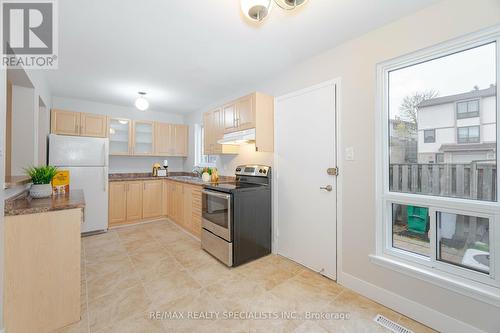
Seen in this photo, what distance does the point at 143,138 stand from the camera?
15.5ft

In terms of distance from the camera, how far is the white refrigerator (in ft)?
11.1

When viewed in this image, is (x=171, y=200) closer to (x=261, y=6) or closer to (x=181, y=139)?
(x=181, y=139)

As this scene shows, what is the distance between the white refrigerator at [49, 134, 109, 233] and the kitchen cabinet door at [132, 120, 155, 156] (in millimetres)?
827

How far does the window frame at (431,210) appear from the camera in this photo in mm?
1418

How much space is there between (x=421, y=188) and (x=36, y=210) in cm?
294

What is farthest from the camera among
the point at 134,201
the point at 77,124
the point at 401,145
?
the point at 134,201

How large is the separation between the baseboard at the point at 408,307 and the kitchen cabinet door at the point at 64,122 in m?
4.76

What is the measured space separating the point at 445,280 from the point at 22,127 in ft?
14.2

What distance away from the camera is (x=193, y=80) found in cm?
316

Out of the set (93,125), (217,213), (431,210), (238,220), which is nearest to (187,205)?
(217,213)

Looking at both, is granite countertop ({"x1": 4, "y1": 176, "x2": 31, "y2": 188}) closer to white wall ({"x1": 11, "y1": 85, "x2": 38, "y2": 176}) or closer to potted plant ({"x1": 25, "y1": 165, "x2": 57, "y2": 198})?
potted plant ({"x1": 25, "y1": 165, "x2": 57, "y2": 198})

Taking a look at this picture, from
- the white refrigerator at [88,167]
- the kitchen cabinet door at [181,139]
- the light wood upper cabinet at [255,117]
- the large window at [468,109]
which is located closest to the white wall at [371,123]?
the large window at [468,109]

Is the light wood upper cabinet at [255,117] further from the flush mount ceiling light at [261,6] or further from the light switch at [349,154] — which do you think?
the flush mount ceiling light at [261,6]

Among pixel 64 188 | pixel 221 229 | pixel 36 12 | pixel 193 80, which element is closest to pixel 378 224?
pixel 221 229
